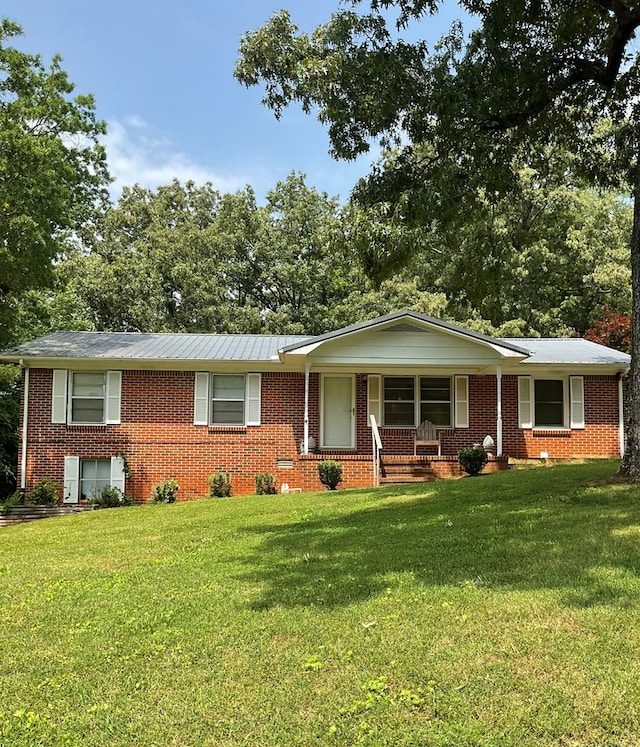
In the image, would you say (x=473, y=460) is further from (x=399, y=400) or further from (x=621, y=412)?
(x=621, y=412)

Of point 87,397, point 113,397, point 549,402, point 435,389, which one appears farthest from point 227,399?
point 549,402

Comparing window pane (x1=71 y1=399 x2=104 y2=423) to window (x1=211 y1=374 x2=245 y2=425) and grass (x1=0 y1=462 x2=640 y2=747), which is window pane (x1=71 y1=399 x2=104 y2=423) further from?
grass (x1=0 y1=462 x2=640 y2=747)

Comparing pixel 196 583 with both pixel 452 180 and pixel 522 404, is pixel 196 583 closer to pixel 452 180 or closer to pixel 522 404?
pixel 452 180

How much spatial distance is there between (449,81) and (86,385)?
435 inches

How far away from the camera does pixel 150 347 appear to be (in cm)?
1688

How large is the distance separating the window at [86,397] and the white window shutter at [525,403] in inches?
391

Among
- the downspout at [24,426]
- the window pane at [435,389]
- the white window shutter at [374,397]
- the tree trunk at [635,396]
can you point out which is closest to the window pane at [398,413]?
the white window shutter at [374,397]

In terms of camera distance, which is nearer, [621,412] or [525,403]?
[621,412]

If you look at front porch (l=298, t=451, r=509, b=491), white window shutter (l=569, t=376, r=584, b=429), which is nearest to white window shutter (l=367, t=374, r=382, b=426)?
front porch (l=298, t=451, r=509, b=491)

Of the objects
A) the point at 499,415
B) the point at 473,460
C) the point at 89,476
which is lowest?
the point at 89,476

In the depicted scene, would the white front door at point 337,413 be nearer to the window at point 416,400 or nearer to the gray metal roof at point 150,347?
the window at point 416,400

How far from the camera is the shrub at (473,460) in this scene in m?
14.3

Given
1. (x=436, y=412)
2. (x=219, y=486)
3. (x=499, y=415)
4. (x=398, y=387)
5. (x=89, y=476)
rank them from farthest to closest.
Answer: (x=398, y=387), (x=436, y=412), (x=89, y=476), (x=499, y=415), (x=219, y=486)

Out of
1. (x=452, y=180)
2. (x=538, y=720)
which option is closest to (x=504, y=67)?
(x=452, y=180)
